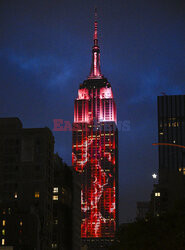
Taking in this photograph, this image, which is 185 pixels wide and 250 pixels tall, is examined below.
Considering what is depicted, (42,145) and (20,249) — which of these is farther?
(42,145)

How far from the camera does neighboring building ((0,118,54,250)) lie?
169000 mm

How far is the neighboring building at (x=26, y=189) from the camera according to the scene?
554 feet

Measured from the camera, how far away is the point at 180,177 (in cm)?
17525

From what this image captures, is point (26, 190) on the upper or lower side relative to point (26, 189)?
lower

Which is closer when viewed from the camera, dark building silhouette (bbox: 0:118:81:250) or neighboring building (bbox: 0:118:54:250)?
dark building silhouette (bbox: 0:118:81:250)

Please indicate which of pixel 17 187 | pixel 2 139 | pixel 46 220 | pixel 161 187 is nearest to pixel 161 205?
pixel 161 187

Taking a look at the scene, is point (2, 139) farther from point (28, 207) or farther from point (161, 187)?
point (161, 187)

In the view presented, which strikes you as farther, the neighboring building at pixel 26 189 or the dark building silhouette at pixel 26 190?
the neighboring building at pixel 26 189

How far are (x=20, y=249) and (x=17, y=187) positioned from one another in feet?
91.7

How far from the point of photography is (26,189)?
18538 cm

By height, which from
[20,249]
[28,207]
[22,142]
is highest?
[22,142]

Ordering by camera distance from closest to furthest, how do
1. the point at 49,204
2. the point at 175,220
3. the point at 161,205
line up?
the point at 175,220, the point at 161,205, the point at 49,204

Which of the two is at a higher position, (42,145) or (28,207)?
(42,145)

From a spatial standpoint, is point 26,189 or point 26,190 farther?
point 26,189
